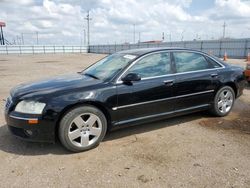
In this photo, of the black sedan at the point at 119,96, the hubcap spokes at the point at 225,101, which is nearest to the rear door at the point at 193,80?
the black sedan at the point at 119,96

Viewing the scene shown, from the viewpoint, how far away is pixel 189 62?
483 cm

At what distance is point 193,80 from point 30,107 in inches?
119

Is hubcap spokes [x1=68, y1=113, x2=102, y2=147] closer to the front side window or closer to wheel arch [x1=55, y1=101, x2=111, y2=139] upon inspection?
wheel arch [x1=55, y1=101, x2=111, y2=139]

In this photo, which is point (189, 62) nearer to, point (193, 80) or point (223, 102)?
point (193, 80)

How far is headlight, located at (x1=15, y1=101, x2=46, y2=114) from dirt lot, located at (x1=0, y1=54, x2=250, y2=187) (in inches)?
27.3

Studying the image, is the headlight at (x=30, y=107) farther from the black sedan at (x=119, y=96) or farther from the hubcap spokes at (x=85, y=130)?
the hubcap spokes at (x=85, y=130)

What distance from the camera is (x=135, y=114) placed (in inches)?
163

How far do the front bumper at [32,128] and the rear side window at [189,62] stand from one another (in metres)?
2.57

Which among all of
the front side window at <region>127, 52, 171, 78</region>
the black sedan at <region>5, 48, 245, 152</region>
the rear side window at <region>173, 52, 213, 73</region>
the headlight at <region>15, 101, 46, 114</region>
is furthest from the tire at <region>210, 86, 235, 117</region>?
the headlight at <region>15, 101, 46, 114</region>

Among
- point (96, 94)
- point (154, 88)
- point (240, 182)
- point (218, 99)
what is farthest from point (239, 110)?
point (96, 94)

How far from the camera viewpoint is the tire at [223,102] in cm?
514

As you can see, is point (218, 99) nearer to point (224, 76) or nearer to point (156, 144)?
point (224, 76)

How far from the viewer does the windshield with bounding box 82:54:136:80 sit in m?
4.21

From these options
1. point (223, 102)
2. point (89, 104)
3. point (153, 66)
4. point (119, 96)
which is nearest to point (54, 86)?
point (89, 104)
